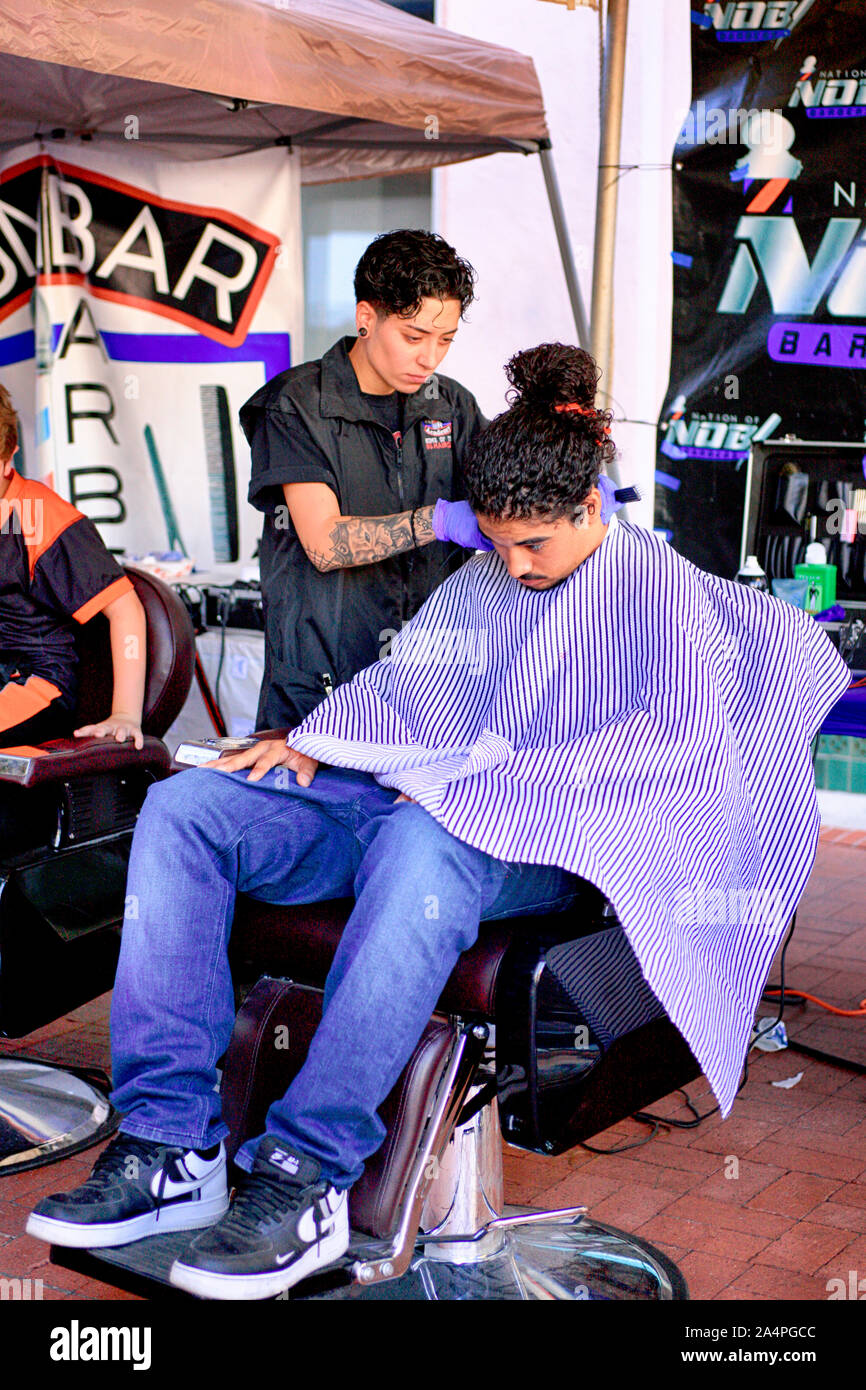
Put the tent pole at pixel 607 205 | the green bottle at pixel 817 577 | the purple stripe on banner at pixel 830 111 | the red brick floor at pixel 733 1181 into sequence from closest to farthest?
the red brick floor at pixel 733 1181
the green bottle at pixel 817 577
the tent pole at pixel 607 205
the purple stripe on banner at pixel 830 111

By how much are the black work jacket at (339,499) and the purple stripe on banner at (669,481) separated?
6.62ft

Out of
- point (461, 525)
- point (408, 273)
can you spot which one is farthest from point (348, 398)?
point (461, 525)

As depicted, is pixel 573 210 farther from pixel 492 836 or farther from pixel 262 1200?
pixel 262 1200

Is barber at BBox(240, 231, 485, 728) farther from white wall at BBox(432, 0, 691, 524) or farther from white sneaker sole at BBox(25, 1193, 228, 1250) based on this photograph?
white wall at BBox(432, 0, 691, 524)

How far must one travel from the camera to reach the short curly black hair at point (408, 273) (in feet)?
7.02

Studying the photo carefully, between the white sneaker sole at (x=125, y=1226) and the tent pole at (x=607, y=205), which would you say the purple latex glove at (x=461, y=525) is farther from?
the tent pole at (x=607, y=205)

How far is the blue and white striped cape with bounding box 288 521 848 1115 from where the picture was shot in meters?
1.67

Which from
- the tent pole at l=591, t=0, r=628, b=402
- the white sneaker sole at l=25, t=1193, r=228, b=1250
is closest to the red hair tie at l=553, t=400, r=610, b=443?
the white sneaker sole at l=25, t=1193, r=228, b=1250

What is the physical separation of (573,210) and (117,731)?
110 inches

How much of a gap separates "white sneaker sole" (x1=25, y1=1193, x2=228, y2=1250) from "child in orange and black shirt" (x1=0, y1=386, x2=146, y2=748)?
3.22 ft

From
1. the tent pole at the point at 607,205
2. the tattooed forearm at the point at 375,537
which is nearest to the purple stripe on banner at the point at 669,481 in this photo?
the tent pole at the point at 607,205

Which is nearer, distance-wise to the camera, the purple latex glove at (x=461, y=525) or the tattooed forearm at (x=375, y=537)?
the purple latex glove at (x=461, y=525)
